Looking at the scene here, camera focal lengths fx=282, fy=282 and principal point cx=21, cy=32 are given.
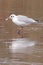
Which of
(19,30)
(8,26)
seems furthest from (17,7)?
(19,30)

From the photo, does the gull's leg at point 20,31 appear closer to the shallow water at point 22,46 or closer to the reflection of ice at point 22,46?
the shallow water at point 22,46

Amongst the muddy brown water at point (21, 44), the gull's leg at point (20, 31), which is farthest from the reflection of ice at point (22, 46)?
the gull's leg at point (20, 31)

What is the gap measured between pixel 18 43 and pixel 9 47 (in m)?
0.15

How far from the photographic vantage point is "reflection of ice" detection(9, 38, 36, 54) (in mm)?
2642

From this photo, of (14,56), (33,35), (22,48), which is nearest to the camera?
(14,56)

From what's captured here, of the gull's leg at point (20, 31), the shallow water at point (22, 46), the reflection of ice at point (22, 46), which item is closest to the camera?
the shallow water at point (22, 46)

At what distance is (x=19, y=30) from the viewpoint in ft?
11.4

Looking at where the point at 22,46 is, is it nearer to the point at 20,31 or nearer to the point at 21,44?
the point at 21,44

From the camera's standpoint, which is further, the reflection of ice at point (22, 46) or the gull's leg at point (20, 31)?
the gull's leg at point (20, 31)

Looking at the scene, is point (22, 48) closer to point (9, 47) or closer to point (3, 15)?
point (9, 47)

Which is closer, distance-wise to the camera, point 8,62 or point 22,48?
point 8,62

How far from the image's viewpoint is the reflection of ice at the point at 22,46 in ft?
8.67

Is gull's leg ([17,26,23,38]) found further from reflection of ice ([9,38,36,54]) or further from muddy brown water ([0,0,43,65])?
reflection of ice ([9,38,36,54])

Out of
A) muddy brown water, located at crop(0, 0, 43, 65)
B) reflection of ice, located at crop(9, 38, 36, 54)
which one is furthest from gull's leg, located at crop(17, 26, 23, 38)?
reflection of ice, located at crop(9, 38, 36, 54)
